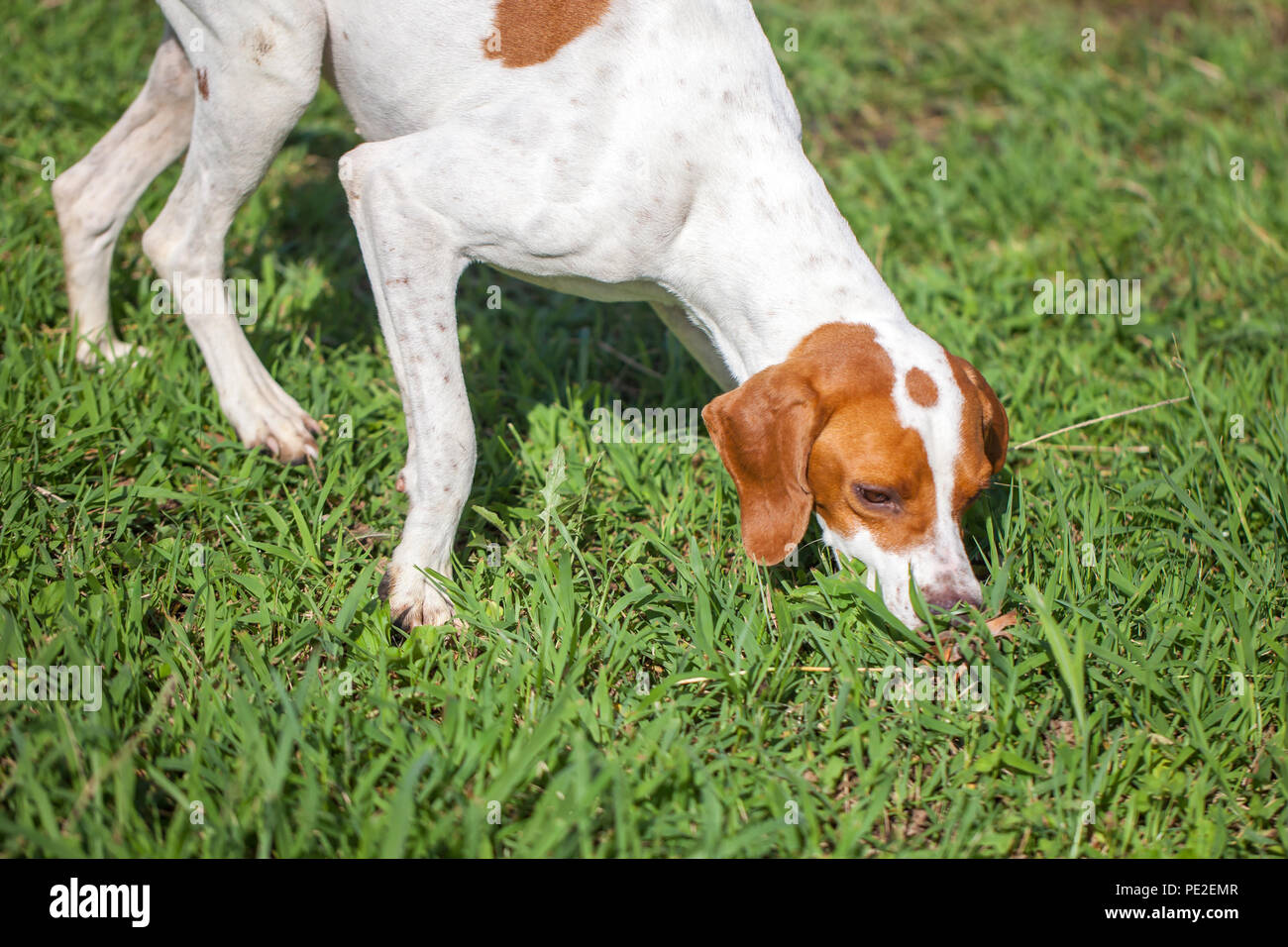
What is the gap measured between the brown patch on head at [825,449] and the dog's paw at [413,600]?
34.4 inches

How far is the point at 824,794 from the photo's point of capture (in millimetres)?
2660

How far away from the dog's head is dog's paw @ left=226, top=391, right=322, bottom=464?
A: 1.50 meters

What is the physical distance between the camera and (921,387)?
2.80 m

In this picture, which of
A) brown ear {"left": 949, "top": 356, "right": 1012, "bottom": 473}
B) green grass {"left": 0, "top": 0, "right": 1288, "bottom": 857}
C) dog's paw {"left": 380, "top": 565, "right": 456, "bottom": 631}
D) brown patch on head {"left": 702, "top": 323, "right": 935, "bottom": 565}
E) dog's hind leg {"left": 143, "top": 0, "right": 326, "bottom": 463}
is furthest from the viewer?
dog's hind leg {"left": 143, "top": 0, "right": 326, "bottom": 463}

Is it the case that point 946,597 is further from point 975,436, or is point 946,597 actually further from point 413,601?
point 413,601

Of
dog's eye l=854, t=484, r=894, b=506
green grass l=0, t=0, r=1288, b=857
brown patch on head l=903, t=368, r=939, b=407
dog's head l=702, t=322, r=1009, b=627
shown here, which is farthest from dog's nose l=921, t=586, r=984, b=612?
brown patch on head l=903, t=368, r=939, b=407

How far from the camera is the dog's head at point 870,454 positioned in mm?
2770

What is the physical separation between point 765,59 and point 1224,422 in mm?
2200

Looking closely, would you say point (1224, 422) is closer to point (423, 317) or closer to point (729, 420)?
point (729, 420)

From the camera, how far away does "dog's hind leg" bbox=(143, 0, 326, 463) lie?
3.32 m

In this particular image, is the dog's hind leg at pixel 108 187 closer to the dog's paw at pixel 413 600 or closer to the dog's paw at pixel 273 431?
the dog's paw at pixel 273 431

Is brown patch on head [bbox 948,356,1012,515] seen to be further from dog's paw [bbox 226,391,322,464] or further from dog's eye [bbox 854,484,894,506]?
dog's paw [bbox 226,391,322,464]

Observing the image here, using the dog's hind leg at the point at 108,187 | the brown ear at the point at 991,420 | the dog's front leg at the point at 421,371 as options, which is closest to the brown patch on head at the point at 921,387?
the brown ear at the point at 991,420
